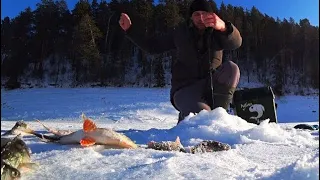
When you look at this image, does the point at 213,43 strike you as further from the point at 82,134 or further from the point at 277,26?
the point at 277,26

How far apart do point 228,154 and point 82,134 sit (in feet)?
2.37

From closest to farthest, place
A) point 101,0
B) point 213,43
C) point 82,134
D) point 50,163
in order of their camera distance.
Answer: point 50,163, point 82,134, point 213,43, point 101,0

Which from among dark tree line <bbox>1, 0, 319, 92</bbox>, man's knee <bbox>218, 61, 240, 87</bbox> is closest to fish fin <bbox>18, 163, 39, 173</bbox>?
man's knee <bbox>218, 61, 240, 87</bbox>

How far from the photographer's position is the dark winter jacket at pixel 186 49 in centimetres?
359

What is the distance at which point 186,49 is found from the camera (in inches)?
146

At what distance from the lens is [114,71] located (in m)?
28.3

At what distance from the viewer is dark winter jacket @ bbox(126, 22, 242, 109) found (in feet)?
11.8

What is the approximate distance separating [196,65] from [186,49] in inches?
7.4

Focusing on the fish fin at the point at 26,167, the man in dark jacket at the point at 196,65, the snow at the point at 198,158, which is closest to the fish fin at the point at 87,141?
the snow at the point at 198,158

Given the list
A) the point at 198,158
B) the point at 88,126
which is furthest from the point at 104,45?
the point at 198,158

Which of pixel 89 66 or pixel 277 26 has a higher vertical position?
pixel 277 26

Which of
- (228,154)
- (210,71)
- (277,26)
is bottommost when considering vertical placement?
(228,154)

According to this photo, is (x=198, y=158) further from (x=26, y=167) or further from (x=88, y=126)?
(x=26, y=167)

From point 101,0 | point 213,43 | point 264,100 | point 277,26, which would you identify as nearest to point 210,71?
point 213,43
